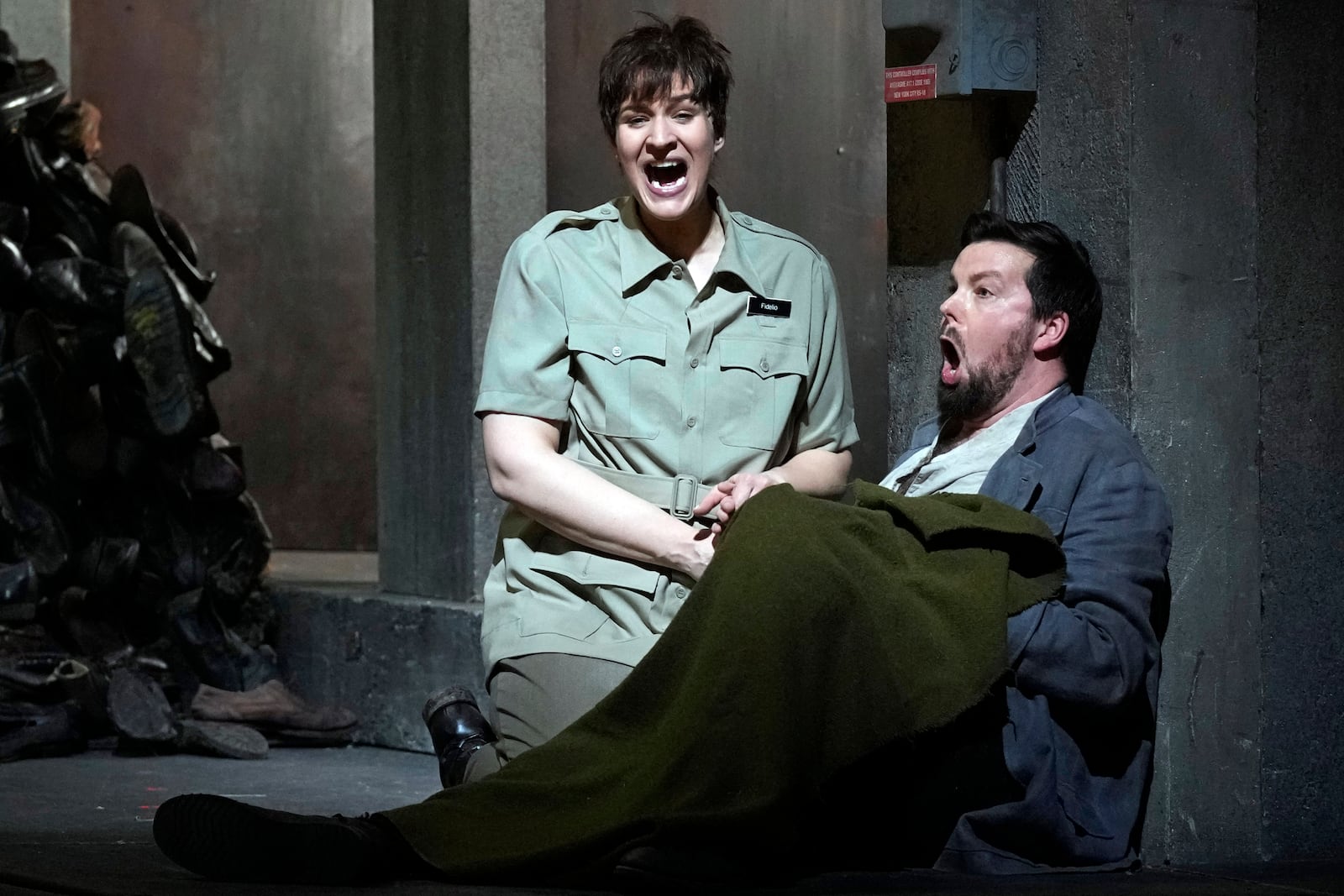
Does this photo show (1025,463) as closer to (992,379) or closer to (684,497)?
(992,379)

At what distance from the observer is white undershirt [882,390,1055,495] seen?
3.69 m

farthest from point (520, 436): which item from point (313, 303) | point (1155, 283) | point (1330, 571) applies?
point (313, 303)

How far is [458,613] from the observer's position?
19.4ft

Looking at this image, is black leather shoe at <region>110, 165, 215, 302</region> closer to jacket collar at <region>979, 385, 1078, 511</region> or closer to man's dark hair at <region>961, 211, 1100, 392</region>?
man's dark hair at <region>961, 211, 1100, 392</region>

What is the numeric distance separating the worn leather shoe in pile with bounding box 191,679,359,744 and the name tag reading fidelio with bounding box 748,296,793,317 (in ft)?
9.29

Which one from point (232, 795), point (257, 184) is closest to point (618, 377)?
point (232, 795)

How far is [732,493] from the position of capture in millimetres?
3539

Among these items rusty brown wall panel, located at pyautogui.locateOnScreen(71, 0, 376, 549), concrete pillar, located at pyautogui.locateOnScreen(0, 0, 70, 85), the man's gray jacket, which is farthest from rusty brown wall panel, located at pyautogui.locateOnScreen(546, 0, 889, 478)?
concrete pillar, located at pyautogui.locateOnScreen(0, 0, 70, 85)

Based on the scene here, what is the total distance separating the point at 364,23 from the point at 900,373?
6064 mm

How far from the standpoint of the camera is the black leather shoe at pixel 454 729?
394 centimetres

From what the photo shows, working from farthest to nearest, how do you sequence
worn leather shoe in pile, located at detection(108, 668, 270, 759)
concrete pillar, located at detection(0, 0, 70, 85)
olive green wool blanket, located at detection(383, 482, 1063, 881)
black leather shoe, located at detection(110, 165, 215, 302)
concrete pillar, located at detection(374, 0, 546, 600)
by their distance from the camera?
concrete pillar, located at detection(0, 0, 70, 85) < black leather shoe, located at detection(110, 165, 215, 302) < worn leather shoe in pile, located at detection(108, 668, 270, 759) < concrete pillar, located at detection(374, 0, 546, 600) < olive green wool blanket, located at detection(383, 482, 1063, 881)

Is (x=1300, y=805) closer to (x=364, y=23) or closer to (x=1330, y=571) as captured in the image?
(x=1330, y=571)

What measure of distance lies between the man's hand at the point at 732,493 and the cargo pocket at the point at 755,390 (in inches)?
8.9

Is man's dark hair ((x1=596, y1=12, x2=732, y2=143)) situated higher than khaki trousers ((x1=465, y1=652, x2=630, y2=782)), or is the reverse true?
man's dark hair ((x1=596, y1=12, x2=732, y2=143))
